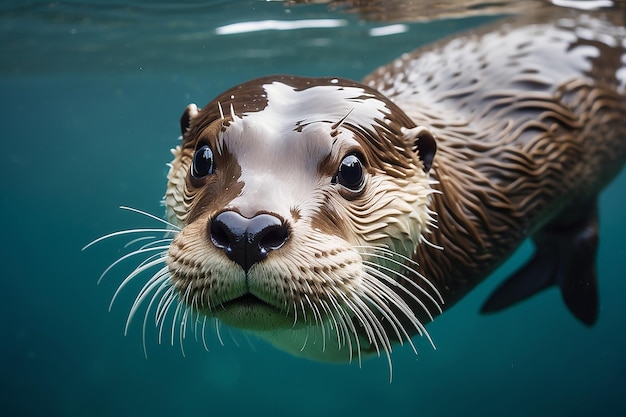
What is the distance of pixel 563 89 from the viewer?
13.1ft

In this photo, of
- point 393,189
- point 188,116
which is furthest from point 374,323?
point 188,116

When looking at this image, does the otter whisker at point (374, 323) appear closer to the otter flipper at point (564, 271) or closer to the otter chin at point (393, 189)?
the otter chin at point (393, 189)

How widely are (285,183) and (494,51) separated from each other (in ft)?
8.25

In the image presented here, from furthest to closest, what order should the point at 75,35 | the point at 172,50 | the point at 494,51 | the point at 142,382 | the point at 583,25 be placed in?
the point at 142,382 → the point at 172,50 → the point at 75,35 → the point at 583,25 → the point at 494,51

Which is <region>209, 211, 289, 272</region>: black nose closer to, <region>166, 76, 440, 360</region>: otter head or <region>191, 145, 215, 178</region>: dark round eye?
<region>166, 76, 440, 360</region>: otter head

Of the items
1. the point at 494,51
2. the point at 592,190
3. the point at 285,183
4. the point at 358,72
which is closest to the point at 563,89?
the point at 494,51

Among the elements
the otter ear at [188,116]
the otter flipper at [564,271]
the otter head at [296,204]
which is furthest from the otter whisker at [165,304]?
the otter flipper at [564,271]

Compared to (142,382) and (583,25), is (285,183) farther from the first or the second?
(142,382)

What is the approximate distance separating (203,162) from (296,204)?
56cm

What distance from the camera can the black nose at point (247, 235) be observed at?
202 centimetres

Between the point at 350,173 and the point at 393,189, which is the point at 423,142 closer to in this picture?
the point at 393,189

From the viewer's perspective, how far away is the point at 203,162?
8.70 feet

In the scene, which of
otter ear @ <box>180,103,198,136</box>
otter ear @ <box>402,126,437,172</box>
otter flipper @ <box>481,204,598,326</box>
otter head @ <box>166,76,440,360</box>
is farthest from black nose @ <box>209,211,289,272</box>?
otter flipper @ <box>481,204,598,326</box>

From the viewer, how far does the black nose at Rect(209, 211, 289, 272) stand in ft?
6.63
